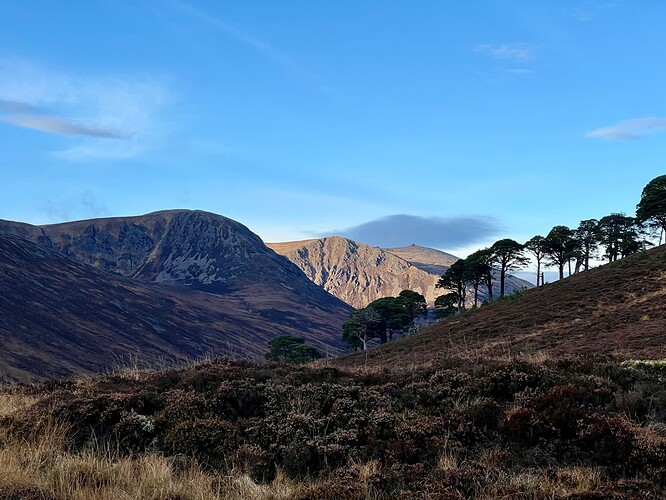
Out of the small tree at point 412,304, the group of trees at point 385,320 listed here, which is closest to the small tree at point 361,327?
the group of trees at point 385,320

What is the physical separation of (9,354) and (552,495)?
103586 mm

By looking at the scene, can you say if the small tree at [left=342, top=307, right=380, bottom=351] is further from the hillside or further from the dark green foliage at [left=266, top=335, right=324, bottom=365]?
the hillside

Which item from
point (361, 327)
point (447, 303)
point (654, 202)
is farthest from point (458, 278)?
point (654, 202)

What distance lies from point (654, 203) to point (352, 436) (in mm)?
80247

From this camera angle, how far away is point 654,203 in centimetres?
7169

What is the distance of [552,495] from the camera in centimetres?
546

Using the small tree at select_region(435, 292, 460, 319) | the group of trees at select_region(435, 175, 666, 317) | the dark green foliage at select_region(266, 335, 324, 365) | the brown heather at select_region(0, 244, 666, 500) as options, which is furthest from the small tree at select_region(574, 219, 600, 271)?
the brown heather at select_region(0, 244, 666, 500)

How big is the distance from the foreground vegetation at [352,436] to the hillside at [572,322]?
13.3 meters

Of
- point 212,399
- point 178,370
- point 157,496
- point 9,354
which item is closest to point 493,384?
point 212,399

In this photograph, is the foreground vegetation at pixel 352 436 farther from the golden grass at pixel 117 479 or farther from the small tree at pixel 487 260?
the small tree at pixel 487 260

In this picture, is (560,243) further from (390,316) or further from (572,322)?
(572,322)

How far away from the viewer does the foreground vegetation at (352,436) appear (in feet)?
19.6

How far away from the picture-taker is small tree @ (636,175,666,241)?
71562 mm

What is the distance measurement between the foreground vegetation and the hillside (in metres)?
13.3
